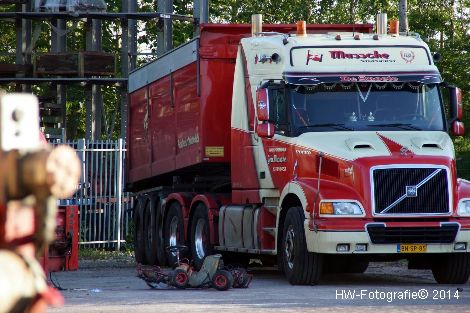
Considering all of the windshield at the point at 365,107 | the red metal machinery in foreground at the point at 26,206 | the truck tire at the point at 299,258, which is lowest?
the truck tire at the point at 299,258

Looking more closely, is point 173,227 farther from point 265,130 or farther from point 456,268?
point 456,268

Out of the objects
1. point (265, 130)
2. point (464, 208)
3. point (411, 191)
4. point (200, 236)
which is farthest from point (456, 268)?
point (200, 236)

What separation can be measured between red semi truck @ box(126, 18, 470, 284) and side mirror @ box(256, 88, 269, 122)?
2cm

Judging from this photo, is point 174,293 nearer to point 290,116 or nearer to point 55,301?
point 290,116

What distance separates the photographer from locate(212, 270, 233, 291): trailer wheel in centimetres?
1579

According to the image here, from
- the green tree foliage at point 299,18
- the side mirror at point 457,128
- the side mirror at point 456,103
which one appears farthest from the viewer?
the green tree foliage at point 299,18

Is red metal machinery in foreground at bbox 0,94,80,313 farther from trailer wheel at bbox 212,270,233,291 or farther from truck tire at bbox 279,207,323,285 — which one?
truck tire at bbox 279,207,323,285

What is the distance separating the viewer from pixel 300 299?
45.6 ft

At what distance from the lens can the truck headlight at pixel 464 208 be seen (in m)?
16.6

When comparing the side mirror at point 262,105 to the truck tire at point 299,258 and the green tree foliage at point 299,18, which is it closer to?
the truck tire at point 299,258

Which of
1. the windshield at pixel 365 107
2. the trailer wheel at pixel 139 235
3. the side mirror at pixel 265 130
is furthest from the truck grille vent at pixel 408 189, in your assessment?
the trailer wheel at pixel 139 235

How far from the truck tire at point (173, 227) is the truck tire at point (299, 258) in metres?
4.78

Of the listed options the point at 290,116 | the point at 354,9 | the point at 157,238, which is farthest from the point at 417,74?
the point at 354,9

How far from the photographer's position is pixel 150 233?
24188 millimetres
